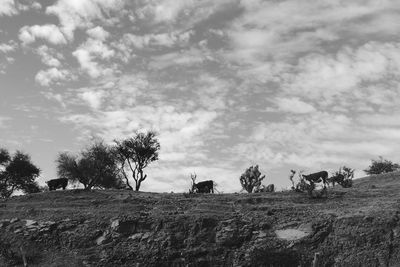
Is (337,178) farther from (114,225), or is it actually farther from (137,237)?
(114,225)

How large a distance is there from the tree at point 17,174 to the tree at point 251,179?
28.2 m

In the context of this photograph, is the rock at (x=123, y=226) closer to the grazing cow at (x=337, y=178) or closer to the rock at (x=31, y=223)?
the rock at (x=31, y=223)

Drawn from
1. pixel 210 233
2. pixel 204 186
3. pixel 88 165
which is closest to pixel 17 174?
pixel 88 165

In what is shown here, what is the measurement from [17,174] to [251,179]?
98.2 ft

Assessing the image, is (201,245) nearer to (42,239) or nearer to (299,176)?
(42,239)

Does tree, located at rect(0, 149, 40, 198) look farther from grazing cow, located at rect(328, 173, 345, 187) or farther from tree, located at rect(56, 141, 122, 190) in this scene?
grazing cow, located at rect(328, 173, 345, 187)

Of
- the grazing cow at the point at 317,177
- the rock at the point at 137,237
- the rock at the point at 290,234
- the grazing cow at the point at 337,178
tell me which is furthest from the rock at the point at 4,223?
the grazing cow at the point at 337,178

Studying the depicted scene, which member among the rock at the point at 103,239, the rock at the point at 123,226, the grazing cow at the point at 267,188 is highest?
the grazing cow at the point at 267,188

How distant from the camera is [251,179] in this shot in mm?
43312

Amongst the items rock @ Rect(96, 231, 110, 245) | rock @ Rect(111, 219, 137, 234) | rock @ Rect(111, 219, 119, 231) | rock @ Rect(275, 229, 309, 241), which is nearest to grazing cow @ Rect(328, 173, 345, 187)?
rock @ Rect(275, 229, 309, 241)

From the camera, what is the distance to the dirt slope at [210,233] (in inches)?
998

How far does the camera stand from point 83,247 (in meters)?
27.8

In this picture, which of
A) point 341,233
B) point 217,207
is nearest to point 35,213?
point 217,207

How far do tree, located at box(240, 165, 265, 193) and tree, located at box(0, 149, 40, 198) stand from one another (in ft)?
92.4
